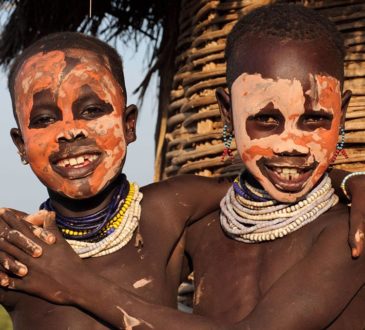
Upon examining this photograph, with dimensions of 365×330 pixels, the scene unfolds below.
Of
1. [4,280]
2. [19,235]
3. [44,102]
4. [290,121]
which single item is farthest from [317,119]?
[4,280]

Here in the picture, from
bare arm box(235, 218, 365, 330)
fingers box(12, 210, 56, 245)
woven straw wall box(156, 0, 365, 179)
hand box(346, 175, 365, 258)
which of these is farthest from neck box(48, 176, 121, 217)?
woven straw wall box(156, 0, 365, 179)

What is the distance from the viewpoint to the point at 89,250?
3.17 meters

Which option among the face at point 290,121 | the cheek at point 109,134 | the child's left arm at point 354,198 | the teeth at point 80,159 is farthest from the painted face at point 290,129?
the teeth at point 80,159

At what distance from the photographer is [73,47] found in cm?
327

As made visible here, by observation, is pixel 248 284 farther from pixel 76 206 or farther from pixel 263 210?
pixel 76 206

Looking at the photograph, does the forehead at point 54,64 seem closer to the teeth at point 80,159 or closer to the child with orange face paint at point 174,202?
the child with orange face paint at point 174,202

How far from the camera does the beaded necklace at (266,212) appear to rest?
304cm

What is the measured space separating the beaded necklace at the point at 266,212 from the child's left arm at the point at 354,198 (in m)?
0.05

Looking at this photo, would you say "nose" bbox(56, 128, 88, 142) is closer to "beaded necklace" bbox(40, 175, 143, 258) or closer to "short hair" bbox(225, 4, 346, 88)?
"beaded necklace" bbox(40, 175, 143, 258)

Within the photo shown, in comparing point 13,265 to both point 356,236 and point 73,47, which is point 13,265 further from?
point 356,236

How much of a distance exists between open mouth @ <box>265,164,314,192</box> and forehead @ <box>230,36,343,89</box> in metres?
0.26

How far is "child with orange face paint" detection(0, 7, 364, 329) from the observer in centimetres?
293

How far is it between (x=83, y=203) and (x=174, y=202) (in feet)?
1.06

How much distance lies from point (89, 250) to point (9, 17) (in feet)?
15.5
